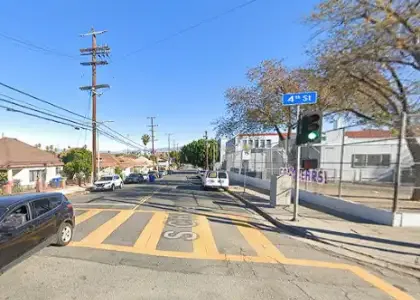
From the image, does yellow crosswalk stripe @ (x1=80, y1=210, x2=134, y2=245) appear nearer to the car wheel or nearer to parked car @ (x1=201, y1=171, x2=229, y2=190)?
the car wheel

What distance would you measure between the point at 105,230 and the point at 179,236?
2.34 metres

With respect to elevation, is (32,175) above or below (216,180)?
below

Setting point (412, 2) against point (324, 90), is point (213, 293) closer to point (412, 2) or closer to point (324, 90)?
point (412, 2)

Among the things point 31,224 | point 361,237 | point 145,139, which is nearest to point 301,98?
point 361,237

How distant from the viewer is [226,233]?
8.73m

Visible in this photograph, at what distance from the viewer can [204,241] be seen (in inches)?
302

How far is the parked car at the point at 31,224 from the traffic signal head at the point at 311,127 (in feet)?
23.8

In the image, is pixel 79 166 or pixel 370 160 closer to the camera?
pixel 370 160

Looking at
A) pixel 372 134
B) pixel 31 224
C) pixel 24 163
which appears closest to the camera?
pixel 31 224

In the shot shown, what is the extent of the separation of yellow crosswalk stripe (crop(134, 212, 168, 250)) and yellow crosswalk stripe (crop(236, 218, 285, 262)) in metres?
2.42

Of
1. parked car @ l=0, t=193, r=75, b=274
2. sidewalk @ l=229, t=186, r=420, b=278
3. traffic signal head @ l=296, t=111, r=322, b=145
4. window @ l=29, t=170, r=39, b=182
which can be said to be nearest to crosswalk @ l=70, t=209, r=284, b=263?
parked car @ l=0, t=193, r=75, b=274

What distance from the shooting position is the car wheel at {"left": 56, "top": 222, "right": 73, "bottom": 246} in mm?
6812

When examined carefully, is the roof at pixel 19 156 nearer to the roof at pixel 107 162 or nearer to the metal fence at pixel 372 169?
the roof at pixel 107 162

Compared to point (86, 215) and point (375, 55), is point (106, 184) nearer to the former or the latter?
point (86, 215)
